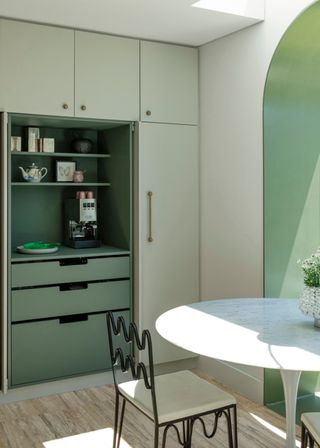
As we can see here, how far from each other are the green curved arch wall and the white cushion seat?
119cm

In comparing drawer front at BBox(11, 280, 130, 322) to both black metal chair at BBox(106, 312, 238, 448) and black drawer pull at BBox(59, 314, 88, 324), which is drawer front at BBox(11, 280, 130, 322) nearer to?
black drawer pull at BBox(59, 314, 88, 324)

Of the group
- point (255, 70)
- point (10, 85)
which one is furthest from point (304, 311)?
point (10, 85)

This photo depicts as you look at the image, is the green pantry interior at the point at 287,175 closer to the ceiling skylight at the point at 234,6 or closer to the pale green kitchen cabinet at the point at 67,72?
the pale green kitchen cabinet at the point at 67,72

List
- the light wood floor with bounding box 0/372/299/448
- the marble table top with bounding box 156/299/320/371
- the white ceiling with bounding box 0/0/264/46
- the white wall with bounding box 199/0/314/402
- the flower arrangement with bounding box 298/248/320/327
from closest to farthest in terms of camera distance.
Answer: the marble table top with bounding box 156/299/320/371
the flower arrangement with bounding box 298/248/320/327
the light wood floor with bounding box 0/372/299/448
the white ceiling with bounding box 0/0/264/46
the white wall with bounding box 199/0/314/402

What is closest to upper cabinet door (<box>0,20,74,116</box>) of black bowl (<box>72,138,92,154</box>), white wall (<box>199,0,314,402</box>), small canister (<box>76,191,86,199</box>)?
black bowl (<box>72,138,92,154</box>)

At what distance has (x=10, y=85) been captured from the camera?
346cm

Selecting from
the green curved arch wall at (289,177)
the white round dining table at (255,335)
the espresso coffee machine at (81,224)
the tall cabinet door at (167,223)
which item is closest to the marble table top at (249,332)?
the white round dining table at (255,335)

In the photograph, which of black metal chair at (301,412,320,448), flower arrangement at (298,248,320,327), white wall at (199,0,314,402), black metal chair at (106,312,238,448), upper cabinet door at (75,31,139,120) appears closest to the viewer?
black metal chair at (301,412,320,448)

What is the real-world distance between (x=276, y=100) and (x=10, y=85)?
5.47 ft

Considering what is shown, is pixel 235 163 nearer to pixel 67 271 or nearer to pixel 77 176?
pixel 77 176

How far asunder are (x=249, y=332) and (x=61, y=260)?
1766mm

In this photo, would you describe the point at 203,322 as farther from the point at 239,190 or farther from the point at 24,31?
the point at 24,31

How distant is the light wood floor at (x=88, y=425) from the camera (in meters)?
3.02

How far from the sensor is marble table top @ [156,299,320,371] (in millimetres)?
1996
